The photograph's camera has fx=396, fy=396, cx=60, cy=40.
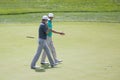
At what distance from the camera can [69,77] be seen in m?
13.7

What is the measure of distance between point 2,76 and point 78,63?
3614mm

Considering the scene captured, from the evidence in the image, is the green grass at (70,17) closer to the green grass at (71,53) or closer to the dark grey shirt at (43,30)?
the green grass at (71,53)

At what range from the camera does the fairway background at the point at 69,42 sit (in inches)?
567

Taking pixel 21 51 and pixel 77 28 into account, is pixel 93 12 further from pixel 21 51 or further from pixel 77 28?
pixel 21 51

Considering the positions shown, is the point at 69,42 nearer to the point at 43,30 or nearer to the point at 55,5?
the point at 43,30

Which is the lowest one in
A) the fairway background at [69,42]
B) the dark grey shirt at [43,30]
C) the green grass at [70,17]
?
the green grass at [70,17]

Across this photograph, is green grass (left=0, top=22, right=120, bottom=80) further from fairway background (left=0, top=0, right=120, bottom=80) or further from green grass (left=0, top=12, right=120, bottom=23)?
green grass (left=0, top=12, right=120, bottom=23)

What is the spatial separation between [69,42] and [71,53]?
11.3ft

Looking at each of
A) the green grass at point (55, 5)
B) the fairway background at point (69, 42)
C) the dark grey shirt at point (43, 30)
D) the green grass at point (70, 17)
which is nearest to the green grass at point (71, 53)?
the fairway background at point (69, 42)

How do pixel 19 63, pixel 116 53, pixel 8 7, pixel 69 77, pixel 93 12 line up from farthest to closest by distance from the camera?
pixel 8 7
pixel 93 12
pixel 116 53
pixel 19 63
pixel 69 77

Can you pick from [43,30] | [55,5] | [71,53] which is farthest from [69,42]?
[55,5]

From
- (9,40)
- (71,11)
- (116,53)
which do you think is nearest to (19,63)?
(116,53)

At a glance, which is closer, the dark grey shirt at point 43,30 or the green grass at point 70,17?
the dark grey shirt at point 43,30

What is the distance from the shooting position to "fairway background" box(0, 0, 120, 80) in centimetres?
1441
